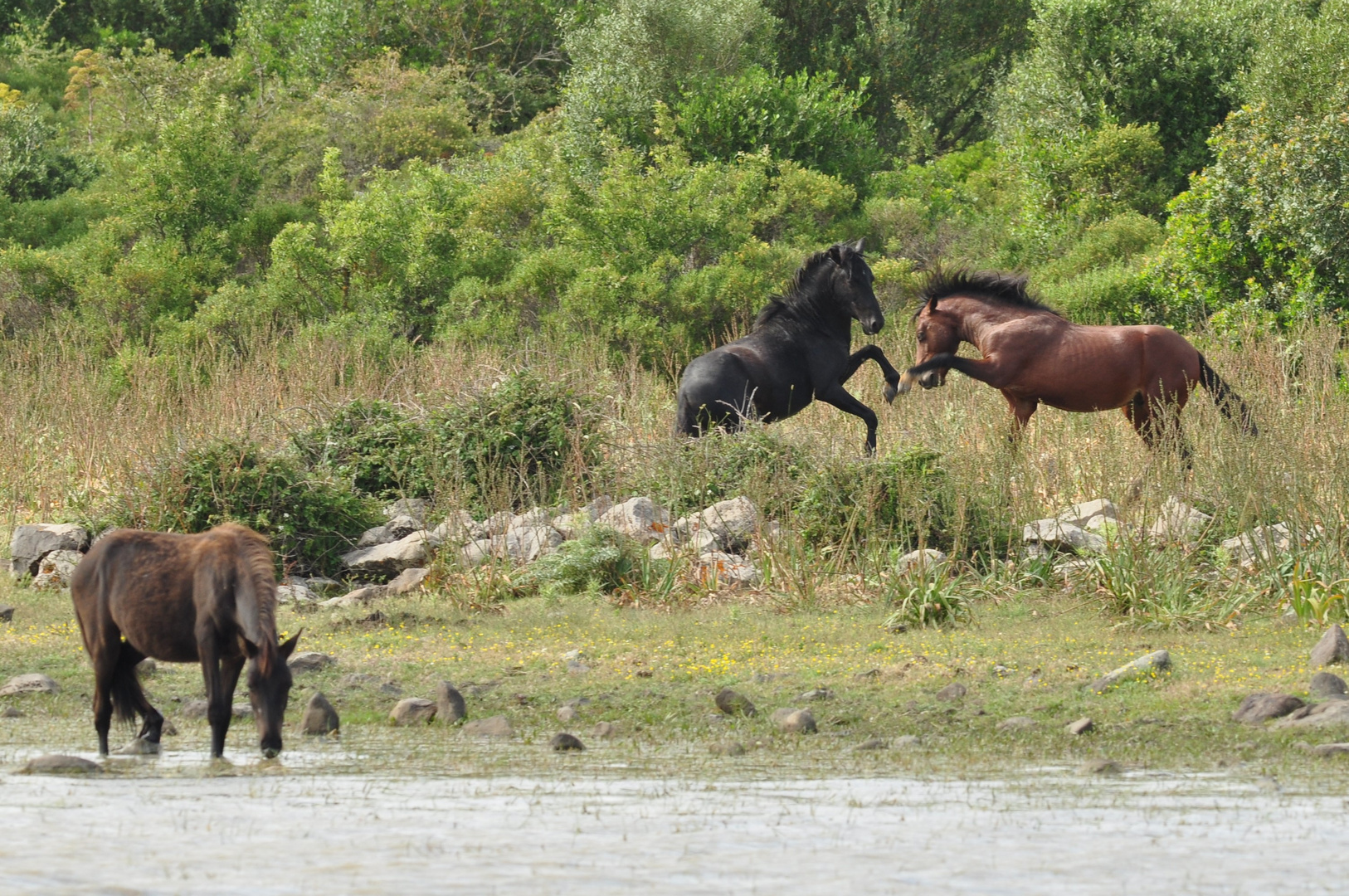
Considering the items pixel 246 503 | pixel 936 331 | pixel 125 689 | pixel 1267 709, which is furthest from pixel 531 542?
pixel 1267 709

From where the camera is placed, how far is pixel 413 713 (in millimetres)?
7551

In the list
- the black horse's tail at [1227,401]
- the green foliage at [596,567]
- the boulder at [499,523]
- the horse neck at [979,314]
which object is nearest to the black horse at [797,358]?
the horse neck at [979,314]

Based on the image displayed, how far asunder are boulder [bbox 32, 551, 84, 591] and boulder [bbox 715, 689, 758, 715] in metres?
6.03

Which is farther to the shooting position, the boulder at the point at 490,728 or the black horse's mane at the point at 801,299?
the black horse's mane at the point at 801,299

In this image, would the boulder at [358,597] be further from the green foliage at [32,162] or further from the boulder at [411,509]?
the green foliage at [32,162]

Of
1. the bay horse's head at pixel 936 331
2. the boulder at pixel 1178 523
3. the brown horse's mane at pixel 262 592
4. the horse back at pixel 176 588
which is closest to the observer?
the brown horse's mane at pixel 262 592

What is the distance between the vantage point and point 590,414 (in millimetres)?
13531

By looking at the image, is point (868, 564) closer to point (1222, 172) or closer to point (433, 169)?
point (1222, 172)

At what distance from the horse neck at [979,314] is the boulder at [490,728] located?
6671 mm

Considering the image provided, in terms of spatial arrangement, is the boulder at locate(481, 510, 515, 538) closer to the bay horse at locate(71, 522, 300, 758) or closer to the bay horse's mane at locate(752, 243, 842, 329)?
the bay horse's mane at locate(752, 243, 842, 329)

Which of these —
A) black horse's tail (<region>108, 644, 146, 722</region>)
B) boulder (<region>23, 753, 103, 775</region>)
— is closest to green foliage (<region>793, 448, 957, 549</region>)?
black horse's tail (<region>108, 644, 146, 722</region>)

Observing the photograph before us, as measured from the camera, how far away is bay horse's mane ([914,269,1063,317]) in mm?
13062

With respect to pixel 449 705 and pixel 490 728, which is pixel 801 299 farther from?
pixel 490 728

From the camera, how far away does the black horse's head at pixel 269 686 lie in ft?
20.1
